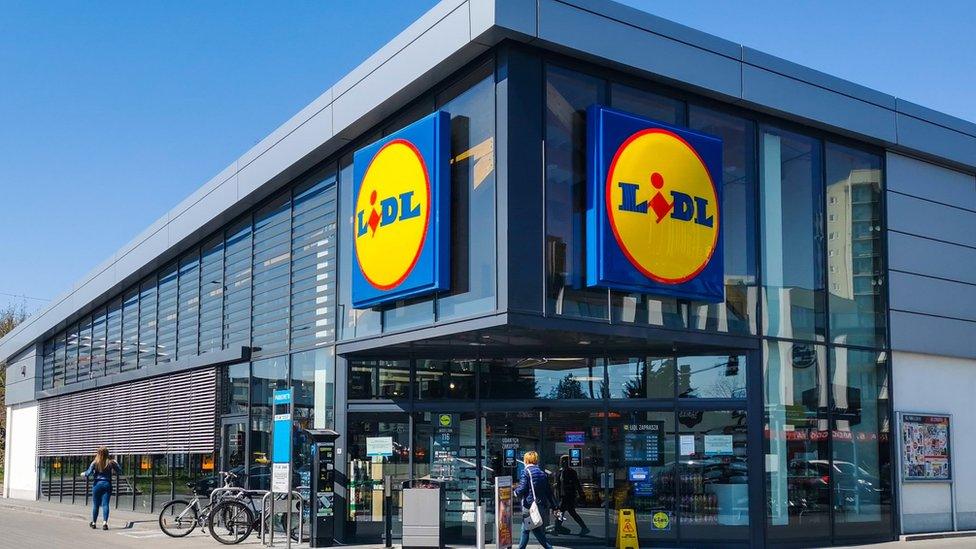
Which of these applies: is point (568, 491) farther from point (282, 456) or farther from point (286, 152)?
point (286, 152)

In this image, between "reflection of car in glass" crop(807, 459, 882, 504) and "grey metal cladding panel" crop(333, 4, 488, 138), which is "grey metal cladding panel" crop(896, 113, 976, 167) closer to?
"reflection of car in glass" crop(807, 459, 882, 504)

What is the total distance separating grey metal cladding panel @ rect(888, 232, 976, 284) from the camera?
20.1m

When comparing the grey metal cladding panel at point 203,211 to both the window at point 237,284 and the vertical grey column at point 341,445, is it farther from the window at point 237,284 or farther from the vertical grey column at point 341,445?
the vertical grey column at point 341,445

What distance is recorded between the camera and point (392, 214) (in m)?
17.2

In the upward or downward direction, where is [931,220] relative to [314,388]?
upward

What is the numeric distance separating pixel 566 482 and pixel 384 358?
150 inches

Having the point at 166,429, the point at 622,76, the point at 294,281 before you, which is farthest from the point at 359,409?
the point at 166,429

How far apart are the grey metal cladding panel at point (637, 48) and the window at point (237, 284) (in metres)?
10.5

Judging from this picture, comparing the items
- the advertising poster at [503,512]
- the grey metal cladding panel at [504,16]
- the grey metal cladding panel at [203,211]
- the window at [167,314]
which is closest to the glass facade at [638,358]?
the grey metal cladding panel at [504,16]

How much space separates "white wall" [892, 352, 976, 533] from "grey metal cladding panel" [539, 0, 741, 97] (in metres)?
6.79

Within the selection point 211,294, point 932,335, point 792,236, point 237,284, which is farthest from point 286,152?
point 932,335

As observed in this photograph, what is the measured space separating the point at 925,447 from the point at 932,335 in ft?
7.18

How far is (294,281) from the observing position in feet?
67.9

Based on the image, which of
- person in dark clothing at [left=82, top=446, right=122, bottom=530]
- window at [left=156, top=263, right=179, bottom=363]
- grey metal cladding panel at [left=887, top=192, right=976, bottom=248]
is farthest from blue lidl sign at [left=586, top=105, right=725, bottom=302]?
window at [left=156, top=263, right=179, bottom=363]
